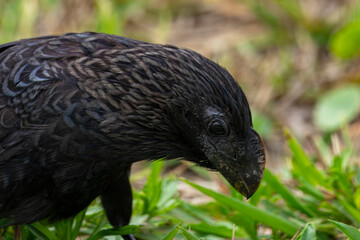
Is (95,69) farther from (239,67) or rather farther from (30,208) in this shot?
(239,67)

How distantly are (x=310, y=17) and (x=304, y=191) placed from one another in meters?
2.59

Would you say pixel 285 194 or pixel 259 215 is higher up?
pixel 285 194

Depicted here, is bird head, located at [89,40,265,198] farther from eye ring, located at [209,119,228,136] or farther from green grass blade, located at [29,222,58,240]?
green grass blade, located at [29,222,58,240]

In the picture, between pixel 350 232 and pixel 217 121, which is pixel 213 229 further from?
pixel 217 121

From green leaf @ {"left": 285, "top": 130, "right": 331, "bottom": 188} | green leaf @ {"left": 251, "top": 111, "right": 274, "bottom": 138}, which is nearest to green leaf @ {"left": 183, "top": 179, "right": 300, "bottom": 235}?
green leaf @ {"left": 285, "top": 130, "right": 331, "bottom": 188}

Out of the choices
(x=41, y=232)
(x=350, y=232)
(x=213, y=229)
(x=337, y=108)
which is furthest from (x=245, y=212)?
(x=337, y=108)

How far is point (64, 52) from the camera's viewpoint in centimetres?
264

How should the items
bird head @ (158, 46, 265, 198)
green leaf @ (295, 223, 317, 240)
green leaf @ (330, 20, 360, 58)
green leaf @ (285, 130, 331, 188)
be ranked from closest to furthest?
1. bird head @ (158, 46, 265, 198)
2. green leaf @ (295, 223, 317, 240)
3. green leaf @ (285, 130, 331, 188)
4. green leaf @ (330, 20, 360, 58)

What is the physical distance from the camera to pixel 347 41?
4.93 m

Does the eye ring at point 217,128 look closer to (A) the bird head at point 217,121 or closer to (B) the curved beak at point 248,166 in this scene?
(A) the bird head at point 217,121

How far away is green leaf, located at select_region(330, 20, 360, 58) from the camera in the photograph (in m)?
4.79

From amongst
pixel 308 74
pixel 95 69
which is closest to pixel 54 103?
pixel 95 69

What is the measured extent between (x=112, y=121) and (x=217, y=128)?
39 centimetres

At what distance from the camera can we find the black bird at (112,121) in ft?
8.00
